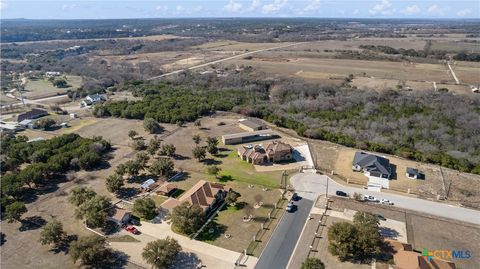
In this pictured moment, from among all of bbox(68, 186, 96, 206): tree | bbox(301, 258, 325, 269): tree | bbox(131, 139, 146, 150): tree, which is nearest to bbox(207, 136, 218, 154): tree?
bbox(131, 139, 146, 150): tree

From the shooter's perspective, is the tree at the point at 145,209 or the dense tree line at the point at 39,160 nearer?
the tree at the point at 145,209

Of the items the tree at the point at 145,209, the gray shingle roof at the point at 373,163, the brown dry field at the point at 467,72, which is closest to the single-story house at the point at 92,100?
the tree at the point at 145,209

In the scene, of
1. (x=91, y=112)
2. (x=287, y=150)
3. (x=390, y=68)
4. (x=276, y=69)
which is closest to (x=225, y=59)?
(x=276, y=69)

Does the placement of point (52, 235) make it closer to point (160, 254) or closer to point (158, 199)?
point (158, 199)

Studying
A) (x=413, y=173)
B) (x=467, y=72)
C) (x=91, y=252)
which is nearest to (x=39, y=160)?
(x=91, y=252)

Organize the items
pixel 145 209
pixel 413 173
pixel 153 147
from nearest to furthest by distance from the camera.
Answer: pixel 145 209 → pixel 413 173 → pixel 153 147

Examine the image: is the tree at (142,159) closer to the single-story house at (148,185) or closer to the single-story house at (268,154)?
the single-story house at (148,185)

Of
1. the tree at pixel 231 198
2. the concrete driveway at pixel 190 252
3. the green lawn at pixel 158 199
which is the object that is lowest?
the concrete driveway at pixel 190 252
